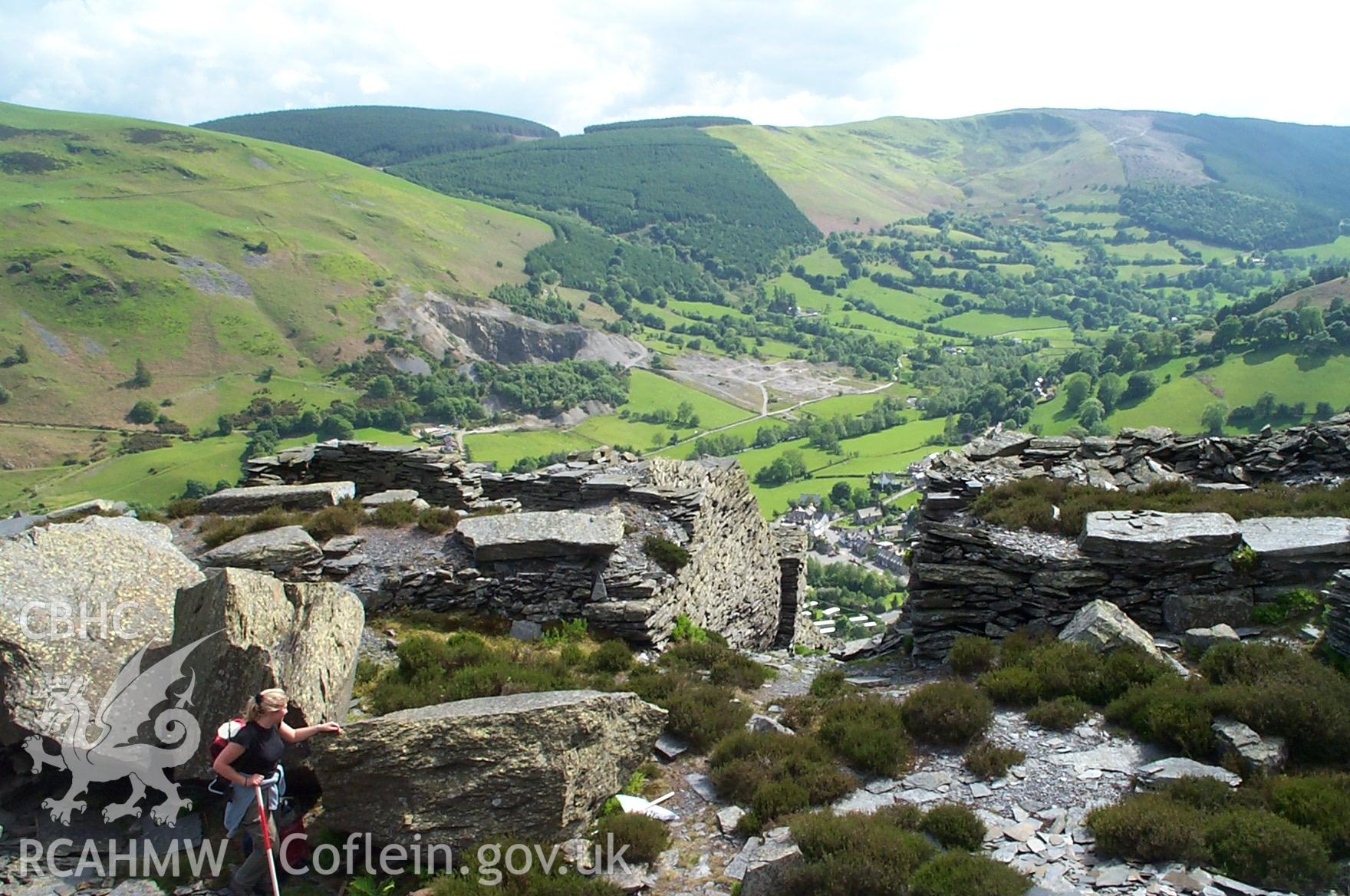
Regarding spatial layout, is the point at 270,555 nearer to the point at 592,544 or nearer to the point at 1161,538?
the point at 592,544

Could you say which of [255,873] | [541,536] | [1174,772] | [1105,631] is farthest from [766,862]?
[541,536]

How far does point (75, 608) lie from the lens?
10.2m

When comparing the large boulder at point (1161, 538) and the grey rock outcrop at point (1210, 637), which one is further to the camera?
the large boulder at point (1161, 538)

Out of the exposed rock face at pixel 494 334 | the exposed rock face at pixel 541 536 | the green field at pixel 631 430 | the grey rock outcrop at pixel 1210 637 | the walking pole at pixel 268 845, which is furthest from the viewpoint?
the exposed rock face at pixel 494 334

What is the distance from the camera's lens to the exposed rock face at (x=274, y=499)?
18984 mm

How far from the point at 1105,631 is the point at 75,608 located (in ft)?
43.7

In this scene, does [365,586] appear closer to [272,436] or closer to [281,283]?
[272,436]

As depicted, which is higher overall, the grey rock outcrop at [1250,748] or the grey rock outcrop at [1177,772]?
the grey rock outcrop at [1250,748]

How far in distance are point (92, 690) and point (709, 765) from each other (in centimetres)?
731

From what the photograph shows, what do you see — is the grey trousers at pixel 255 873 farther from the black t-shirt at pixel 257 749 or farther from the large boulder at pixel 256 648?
the large boulder at pixel 256 648

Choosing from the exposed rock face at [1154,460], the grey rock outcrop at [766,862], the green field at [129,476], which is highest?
the exposed rock face at [1154,460]

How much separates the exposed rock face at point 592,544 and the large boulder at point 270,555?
69cm

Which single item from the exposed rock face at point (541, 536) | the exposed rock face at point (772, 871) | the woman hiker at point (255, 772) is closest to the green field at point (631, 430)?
the exposed rock face at point (541, 536)

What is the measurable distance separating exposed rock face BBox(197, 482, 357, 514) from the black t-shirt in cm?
1143
